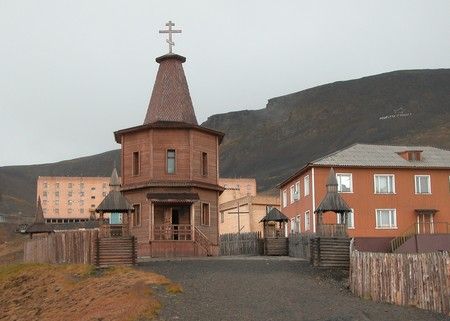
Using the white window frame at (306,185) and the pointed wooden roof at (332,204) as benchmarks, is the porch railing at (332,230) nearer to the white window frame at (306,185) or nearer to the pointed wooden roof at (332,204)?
the pointed wooden roof at (332,204)

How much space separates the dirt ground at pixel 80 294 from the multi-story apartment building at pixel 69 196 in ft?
385

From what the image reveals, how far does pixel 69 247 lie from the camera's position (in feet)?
117

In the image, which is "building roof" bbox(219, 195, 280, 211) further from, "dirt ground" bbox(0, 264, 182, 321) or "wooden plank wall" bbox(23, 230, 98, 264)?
"dirt ground" bbox(0, 264, 182, 321)

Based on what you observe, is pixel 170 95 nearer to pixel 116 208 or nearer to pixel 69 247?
pixel 116 208

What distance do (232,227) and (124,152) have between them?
36.6 m

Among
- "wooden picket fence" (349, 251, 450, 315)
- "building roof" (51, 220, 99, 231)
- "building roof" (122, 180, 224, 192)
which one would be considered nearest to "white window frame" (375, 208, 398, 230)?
"building roof" (122, 180, 224, 192)

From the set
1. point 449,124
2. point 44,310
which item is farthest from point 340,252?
point 449,124

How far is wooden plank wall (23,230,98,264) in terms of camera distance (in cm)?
3372

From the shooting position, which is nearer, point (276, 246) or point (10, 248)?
point (276, 246)

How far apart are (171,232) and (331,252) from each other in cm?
1135

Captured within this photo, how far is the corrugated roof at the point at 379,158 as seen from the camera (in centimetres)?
5247

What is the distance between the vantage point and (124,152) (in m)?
45.7

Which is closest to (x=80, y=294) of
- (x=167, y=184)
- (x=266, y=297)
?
(x=266, y=297)

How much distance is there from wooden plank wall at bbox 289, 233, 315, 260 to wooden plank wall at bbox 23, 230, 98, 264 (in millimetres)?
13104
